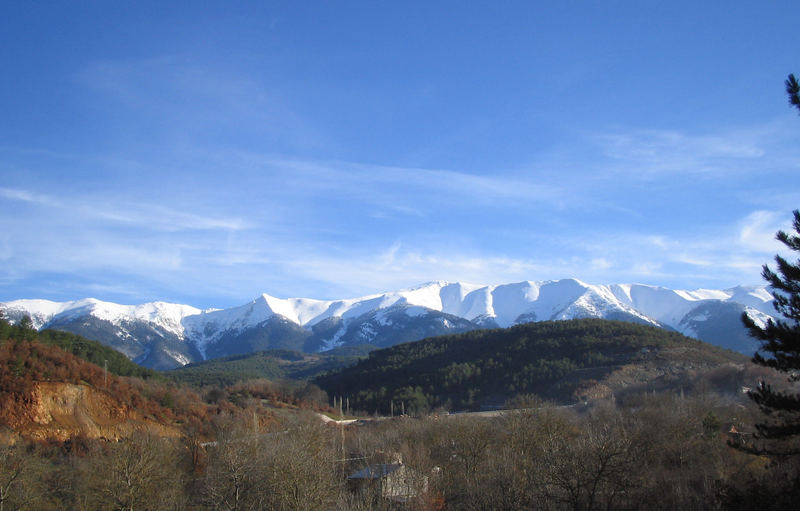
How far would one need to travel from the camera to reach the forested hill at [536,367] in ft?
334

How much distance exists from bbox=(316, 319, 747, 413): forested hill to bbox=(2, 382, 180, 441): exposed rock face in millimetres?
54494

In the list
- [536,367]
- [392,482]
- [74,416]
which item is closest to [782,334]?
[392,482]

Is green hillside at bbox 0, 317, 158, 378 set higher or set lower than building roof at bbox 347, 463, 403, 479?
higher

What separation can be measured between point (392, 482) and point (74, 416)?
43.0 m

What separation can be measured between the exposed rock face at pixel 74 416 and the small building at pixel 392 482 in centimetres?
3208

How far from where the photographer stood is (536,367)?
4520 inches

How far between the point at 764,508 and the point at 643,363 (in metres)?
88.5

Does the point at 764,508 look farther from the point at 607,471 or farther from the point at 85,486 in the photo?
the point at 85,486

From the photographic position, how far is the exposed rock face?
5869 centimetres

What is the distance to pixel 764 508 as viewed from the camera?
22.6m

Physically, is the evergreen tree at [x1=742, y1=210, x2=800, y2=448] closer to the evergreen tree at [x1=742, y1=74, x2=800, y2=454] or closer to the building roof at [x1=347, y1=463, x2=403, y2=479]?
A: the evergreen tree at [x1=742, y1=74, x2=800, y2=454]

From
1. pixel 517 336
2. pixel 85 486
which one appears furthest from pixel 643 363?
pixel 85 486

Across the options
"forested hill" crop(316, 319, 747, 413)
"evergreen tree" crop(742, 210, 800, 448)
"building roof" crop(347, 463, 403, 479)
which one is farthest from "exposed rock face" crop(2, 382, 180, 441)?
"evergreen tree" crop(742, 210, 800, 448)

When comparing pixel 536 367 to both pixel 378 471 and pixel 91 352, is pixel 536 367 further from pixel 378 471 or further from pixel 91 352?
pixel 91 352
